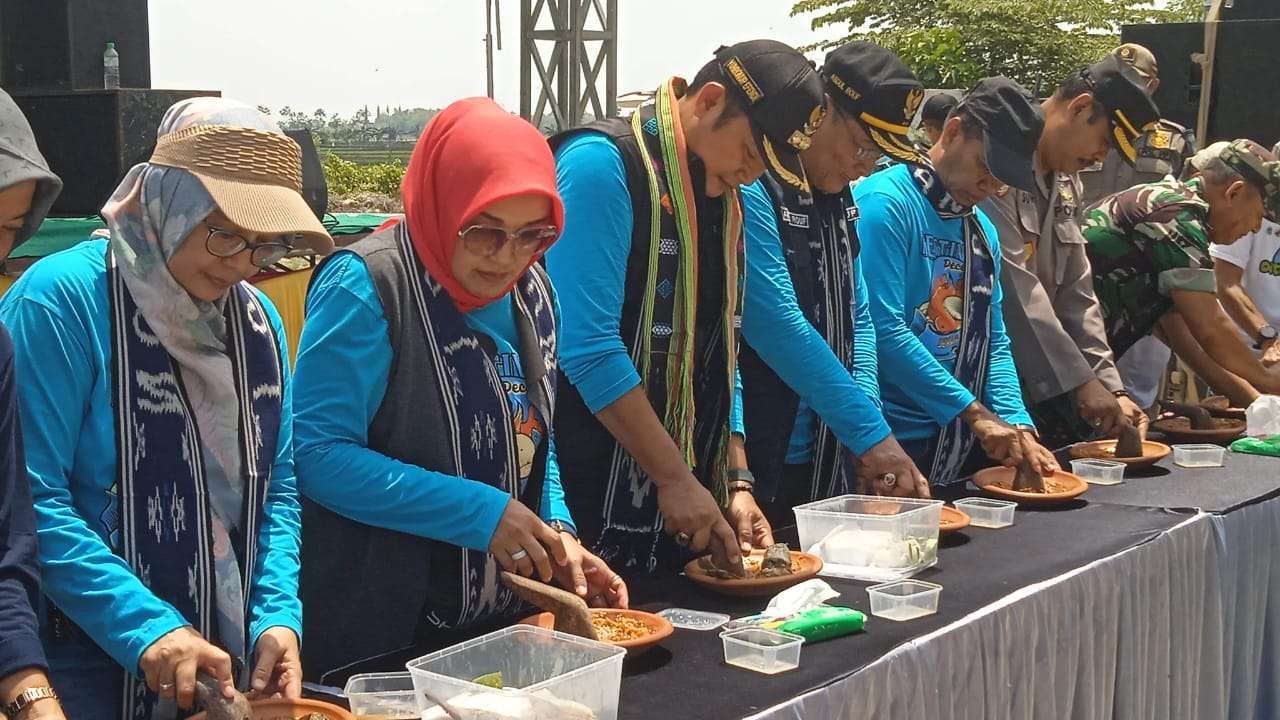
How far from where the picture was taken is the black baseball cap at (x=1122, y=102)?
302cm

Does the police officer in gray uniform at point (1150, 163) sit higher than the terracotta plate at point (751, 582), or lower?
higher

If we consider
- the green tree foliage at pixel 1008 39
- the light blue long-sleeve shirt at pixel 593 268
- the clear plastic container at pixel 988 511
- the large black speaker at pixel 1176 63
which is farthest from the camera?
the green tree foliage at pixel 1008 39

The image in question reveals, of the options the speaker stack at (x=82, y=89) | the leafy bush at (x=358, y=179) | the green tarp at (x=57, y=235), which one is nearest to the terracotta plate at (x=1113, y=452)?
the green tarp at (x=57, y=235)

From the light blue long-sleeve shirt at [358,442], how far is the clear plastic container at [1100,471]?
5.13 ft

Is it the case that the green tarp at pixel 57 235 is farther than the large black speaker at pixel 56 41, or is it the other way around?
the large black speaker at pixel 56 41

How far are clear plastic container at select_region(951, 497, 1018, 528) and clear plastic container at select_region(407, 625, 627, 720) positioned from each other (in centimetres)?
113

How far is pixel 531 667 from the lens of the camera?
1.48 metres

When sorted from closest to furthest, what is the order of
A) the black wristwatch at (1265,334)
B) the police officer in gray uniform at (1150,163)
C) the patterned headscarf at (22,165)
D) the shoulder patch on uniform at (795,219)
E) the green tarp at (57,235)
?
the patterned headscarf at (22,165) → the shoulder patch on uniform at (795,219) → the green tarp at (57,235) → the black wristwatch at (1265,334) → the police officer in gray uniform at (1150,163)

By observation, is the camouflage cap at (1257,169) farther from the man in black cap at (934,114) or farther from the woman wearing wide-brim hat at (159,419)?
the woman wearing wide-brim hat at (159,419)

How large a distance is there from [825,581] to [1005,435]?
76 cm

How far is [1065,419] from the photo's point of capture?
3.31 m

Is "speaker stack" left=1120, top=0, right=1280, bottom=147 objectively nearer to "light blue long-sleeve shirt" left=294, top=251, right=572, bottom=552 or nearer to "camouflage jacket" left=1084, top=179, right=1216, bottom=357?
"camouflage jacket" left=1084, top=179, right=1216, bottom=357

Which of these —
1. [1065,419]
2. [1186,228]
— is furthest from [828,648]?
[1186,228]

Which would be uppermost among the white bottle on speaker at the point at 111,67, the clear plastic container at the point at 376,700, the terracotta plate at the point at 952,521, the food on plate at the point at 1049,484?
the white bottle on speaker at the point at 111,67
